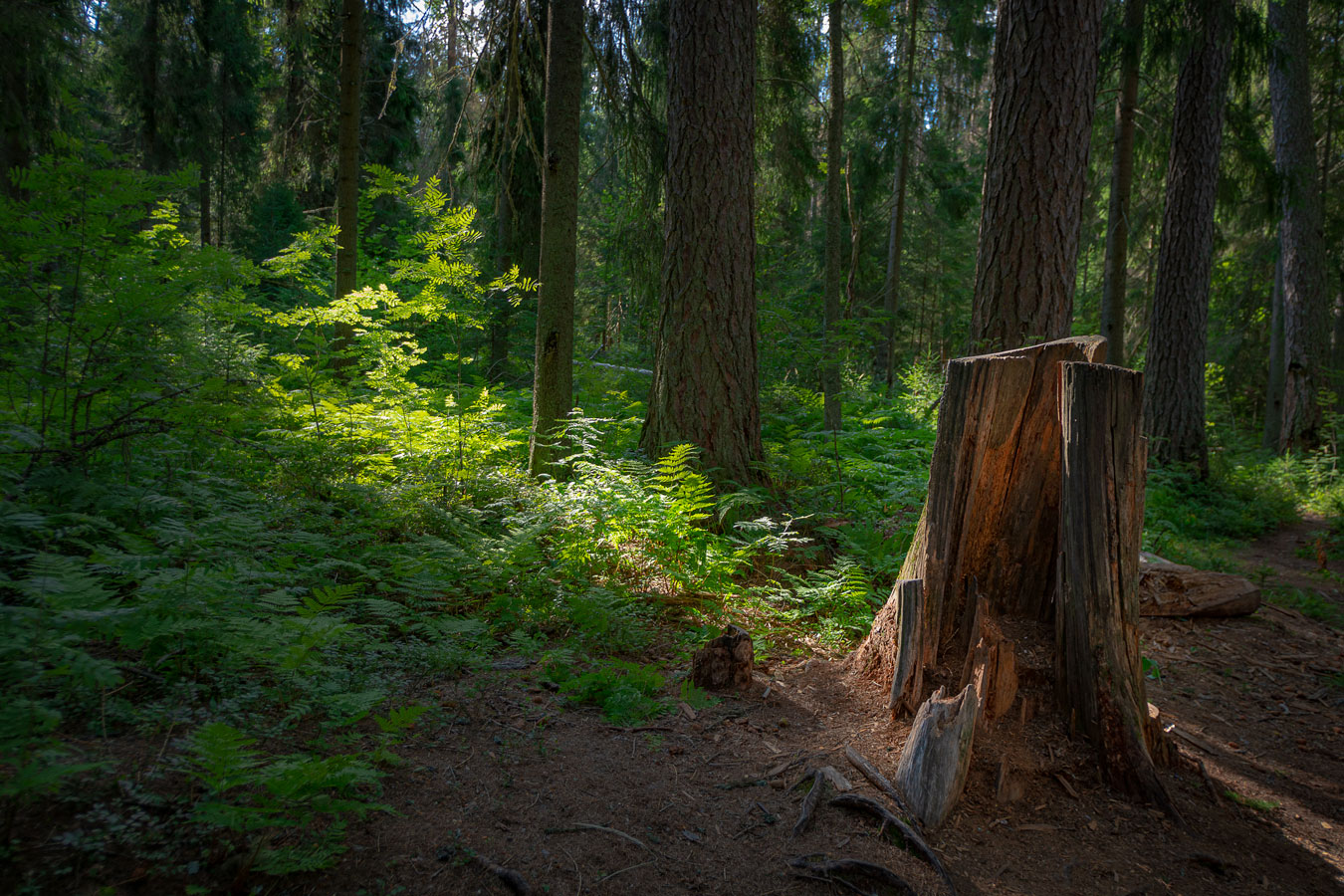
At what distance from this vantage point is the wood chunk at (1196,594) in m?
5.66

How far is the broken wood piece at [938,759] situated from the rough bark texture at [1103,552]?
59 centimetres

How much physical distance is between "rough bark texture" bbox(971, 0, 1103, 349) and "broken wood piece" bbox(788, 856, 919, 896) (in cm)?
416

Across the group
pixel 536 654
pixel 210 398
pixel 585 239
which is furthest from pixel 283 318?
pixel 585 239

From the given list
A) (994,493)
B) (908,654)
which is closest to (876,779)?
(908,654)

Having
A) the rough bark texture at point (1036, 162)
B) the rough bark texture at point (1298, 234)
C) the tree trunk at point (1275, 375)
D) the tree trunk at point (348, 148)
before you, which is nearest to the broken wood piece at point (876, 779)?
the rough bark texture at point (1036, 162)

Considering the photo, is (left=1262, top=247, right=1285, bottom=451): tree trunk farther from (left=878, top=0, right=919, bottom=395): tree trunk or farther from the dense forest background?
(left=878, top=0, right=919, bottom=395): tree trunk

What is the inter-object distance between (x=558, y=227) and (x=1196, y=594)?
646cm

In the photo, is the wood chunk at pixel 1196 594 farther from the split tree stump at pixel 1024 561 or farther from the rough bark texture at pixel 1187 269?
the rough bark texture at pixel 1187 269

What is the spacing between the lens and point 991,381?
325 cm

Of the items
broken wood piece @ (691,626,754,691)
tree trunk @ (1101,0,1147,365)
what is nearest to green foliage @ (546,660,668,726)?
broken wood piece @ (691,626,754,691)

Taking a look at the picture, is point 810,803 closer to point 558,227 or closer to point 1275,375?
point 558,227

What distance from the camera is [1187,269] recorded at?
10.1 metres

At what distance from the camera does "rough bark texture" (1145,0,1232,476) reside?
9.88 metres

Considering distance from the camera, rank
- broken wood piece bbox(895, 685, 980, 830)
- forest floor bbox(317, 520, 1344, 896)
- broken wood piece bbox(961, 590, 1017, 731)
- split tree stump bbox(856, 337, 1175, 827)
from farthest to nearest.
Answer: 1. broken wood piece bbox(961, 590, 1017, 731)
2. split tree stump bbox(856, 337, 1175, 827)
3. broken wood piece bbox(895, 685, 980, 830)
4. forest floor bbox(317, 520, 1344, 896)
